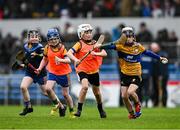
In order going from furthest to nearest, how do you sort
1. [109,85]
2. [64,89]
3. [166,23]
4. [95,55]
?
[166,23]
[109,85]
[64,89]
[95,55]

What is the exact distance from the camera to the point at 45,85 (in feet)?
82.5

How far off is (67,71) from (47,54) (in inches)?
28.6

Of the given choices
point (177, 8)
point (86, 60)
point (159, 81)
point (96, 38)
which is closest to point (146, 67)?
point (159, 81)

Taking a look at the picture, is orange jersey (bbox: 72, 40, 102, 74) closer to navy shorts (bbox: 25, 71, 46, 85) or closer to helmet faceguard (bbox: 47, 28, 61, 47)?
helmet faceguard (bbox: 47, 28, 61, 47)

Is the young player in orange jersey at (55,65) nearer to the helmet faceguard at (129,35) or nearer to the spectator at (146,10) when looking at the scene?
the helmet faceguard at (129,35)

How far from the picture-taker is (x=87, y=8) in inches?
1628

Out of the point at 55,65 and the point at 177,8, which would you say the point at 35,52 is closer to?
the point at 55,65

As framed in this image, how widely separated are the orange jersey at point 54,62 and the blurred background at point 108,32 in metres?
10.3

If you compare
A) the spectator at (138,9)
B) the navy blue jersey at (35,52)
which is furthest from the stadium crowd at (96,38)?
the navy blue jersey at (35,52)

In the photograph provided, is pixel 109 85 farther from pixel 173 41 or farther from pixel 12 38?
pixel 12 38

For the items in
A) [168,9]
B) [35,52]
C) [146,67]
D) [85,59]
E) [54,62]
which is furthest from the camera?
[168,9]

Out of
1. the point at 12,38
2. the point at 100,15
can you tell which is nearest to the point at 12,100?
the point at 12,38

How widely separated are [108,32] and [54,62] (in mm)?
14822

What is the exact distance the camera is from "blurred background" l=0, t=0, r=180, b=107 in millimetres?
35469
